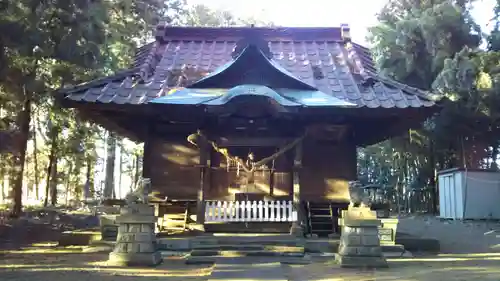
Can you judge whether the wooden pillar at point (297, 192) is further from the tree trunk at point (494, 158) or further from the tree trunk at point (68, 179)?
the tree trunk at point (68, 179)

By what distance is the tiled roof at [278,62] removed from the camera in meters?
9.84

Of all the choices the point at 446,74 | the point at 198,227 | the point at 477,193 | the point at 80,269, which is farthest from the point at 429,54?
the point at 80,269

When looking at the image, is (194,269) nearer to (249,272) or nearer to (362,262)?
(249,272)

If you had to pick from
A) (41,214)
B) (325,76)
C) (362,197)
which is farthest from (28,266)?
(41,214)

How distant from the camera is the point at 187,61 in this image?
40.8ft

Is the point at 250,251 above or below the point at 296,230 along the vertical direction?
below

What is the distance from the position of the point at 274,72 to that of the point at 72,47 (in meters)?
5.59

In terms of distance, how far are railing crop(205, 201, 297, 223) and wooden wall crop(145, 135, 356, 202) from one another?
548 mm

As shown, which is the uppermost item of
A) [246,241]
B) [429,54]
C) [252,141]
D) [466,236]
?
[429,54]

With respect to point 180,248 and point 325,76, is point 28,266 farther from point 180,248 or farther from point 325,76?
point 325,76

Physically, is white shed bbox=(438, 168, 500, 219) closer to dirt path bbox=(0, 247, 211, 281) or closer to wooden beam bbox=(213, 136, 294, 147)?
wooden beam bbox=(213, 136, 294, 147)

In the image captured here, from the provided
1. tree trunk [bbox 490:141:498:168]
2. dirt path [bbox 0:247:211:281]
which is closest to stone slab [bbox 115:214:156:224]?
dirt path [bbox 0:247:211:281]

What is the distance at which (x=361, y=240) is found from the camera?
7.86 meters

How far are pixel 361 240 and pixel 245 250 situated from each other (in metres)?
2.20
